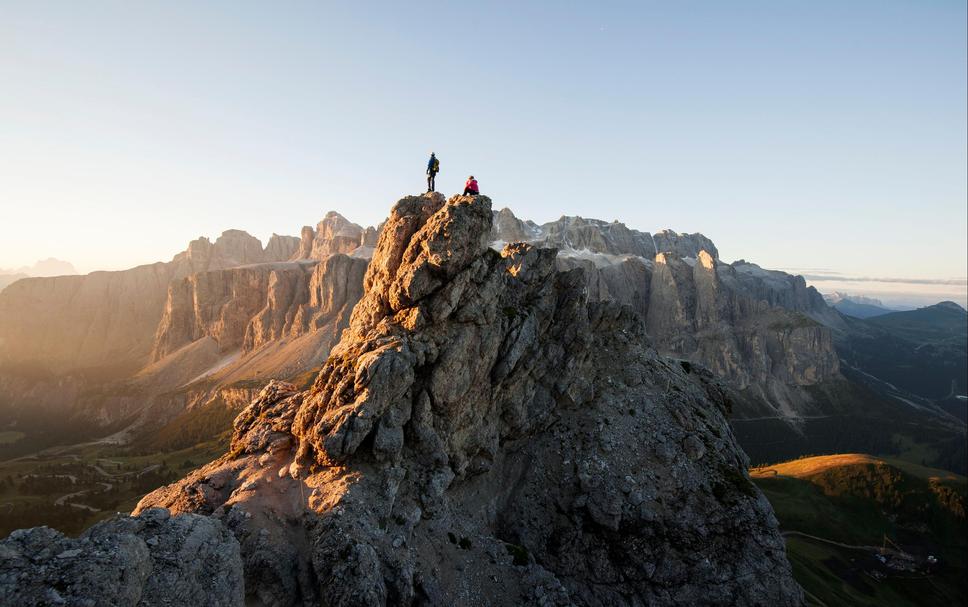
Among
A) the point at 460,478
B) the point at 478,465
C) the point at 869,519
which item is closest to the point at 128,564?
the point at 460,478

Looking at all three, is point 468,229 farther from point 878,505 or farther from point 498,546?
point 878,505

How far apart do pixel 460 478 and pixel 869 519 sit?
555 ft

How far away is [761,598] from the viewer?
154ft

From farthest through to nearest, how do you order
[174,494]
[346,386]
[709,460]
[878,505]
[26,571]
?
[878,505], [709,460], [346,386], [174,494], [26,571]

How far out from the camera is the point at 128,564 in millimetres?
23391

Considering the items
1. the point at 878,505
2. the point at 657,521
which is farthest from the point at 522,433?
the point at 878,505

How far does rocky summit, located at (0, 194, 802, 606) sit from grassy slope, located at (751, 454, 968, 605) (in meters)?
64.8

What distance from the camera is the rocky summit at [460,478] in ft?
104

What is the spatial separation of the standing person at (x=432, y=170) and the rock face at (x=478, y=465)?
227 centimetres

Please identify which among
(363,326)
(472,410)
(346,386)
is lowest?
(472,410)

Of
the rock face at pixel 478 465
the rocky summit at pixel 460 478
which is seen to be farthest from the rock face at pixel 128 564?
the rock face at pixel 478 465

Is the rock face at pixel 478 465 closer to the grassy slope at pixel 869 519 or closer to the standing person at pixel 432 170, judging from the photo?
the standing person at pixel 432 170

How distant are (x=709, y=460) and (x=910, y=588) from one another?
351 ft

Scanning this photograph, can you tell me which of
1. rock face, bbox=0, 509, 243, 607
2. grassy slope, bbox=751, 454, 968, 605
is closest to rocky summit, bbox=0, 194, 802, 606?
rock face, bbox=0, 509, 243, 607
